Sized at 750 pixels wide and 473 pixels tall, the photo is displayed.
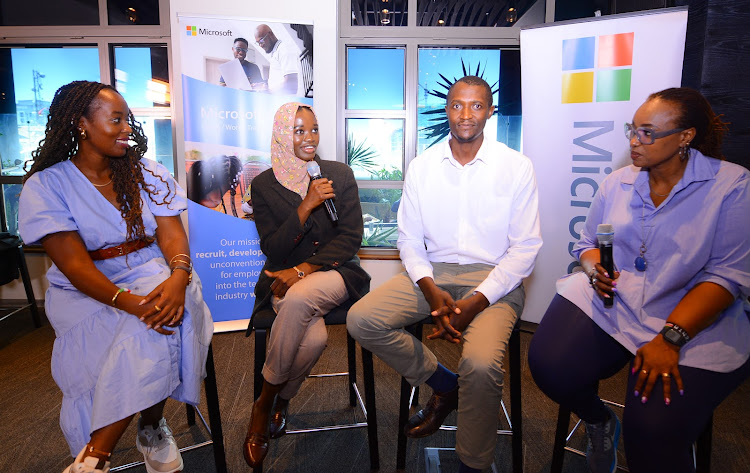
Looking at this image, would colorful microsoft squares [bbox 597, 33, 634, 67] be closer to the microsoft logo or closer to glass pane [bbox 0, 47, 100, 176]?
the microsoft logo

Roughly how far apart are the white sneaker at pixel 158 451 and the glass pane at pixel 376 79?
290 cm

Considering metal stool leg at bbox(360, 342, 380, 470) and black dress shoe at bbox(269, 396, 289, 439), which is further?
black dress shoe at bbox(269, 396, 289, 439)

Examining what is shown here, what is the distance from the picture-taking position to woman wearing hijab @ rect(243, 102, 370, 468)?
1897 millimetres

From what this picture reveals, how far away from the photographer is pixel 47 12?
13.6ft

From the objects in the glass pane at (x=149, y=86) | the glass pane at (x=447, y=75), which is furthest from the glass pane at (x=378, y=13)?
the glass pane at (x=149, y=86)

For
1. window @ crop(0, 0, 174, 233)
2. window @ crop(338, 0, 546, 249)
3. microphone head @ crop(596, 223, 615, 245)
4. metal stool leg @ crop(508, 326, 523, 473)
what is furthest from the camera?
window @ crop(0, 0, 174, 233)

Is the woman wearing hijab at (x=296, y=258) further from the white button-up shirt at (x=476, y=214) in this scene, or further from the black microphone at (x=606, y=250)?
the black microphone at (x=606, y=250)

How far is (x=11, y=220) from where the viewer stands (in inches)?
167

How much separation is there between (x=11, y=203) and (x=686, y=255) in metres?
5.06

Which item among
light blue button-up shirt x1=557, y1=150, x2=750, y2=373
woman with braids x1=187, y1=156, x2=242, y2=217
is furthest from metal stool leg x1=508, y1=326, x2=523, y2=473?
woman with braids x1=187, y1=156, x2=242, y2=217

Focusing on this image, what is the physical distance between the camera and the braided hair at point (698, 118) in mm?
1542

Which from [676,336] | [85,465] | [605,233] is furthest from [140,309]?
[676,336]

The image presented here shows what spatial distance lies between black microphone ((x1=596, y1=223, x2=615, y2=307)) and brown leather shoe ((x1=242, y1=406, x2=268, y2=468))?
4.64ft

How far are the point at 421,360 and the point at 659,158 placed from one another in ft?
3.68
